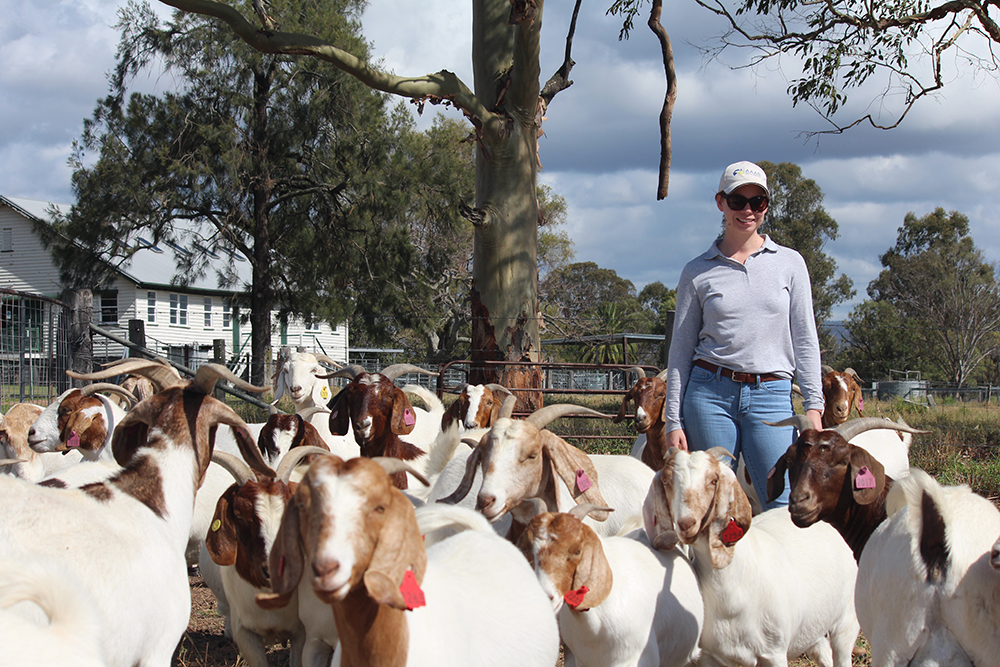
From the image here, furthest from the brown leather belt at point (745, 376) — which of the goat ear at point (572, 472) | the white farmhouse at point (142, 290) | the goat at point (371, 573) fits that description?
the white farmhouse at point (142, 290)

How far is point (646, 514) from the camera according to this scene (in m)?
4.18

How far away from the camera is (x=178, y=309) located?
35000 millimetres

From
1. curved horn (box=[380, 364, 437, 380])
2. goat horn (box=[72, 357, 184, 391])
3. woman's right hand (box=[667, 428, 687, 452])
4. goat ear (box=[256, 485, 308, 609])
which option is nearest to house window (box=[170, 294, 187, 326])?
curved horn (box=[380, 364, 437, 380])

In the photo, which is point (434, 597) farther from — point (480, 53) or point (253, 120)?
point (253, 120)

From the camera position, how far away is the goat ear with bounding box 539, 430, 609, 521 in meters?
4.30

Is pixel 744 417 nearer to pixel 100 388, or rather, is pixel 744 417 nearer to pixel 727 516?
pixel 727 516

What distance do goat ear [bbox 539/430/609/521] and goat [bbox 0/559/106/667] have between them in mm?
2485

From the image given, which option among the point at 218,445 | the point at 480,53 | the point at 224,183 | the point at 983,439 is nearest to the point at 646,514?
the point at 218,445

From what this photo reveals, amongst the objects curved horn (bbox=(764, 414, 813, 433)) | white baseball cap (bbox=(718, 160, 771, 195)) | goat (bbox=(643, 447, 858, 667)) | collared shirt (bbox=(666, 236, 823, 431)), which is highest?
white baseball cap (bbox=(718, 160, 771, 195))

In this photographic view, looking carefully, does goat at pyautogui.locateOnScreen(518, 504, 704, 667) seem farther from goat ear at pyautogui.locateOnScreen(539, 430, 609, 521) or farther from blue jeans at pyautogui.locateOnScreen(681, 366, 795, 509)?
blue jeans at pyautogui.locateOnScreen(681, 366, 795, 509)

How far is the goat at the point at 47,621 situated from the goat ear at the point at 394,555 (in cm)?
77

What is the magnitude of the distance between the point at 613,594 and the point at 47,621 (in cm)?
230

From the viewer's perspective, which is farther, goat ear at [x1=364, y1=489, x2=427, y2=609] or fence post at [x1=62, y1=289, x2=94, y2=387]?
fence post at [x1=62, y1=289, x2=94, y2=387]

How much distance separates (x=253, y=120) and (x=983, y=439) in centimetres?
1686
